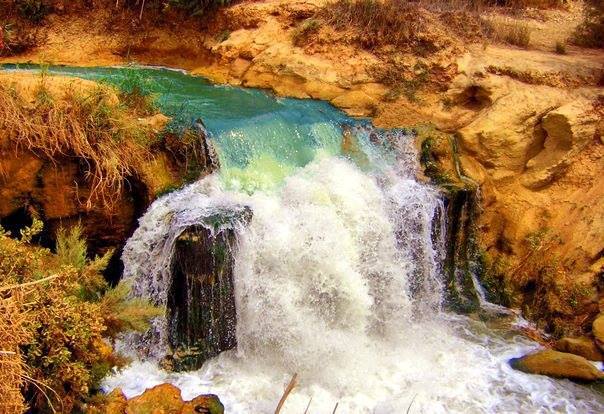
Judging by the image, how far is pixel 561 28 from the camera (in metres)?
10.9

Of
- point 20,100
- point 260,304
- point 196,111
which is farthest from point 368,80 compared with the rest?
point 20,100

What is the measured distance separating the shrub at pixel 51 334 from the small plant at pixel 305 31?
5.79 metres

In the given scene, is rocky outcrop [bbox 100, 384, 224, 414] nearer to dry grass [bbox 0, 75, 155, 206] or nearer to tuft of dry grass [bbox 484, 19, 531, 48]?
dry grass [bbox 0, 75, 155, 206]

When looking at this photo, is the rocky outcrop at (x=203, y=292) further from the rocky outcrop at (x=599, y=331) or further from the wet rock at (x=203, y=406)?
the rocky outcrop at (x=599, y=331)

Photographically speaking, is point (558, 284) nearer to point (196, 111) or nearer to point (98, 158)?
point (196, 111)

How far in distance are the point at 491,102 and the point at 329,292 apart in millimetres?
3867

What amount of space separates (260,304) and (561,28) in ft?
28.2

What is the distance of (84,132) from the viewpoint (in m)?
5.49

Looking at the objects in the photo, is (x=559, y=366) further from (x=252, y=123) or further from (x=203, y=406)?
(x=252, y=123)

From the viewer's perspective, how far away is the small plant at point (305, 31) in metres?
8.87

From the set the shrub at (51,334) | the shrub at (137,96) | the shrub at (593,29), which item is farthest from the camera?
the shrub at (593,29)

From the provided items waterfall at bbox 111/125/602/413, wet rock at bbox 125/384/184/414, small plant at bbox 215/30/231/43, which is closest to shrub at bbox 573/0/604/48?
waterfall at bbox 111/125/602/413

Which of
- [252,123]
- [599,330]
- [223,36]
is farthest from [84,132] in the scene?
[599,330]

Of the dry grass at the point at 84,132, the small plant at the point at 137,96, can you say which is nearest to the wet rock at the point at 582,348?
the dry grass at the point at 84,132
